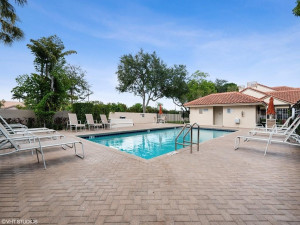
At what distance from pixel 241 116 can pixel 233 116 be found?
772mm

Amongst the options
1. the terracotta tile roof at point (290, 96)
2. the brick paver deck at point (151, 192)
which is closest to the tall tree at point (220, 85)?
the terracotta tile roof at point (290, 96)

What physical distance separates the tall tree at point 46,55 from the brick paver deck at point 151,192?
37.2 feet

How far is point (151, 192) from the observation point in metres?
2.40

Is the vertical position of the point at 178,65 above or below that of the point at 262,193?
above

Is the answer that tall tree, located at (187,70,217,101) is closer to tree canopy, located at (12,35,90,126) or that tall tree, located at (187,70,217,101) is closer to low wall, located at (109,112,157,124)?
low wall, located at (109,112,157,124)

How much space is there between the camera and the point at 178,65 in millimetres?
26703

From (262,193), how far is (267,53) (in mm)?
18351

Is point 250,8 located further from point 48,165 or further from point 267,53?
point 48,165

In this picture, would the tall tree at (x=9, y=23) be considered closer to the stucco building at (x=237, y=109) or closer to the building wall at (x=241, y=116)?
the stucco building at (x=237, y=109)

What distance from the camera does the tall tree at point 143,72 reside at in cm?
2473

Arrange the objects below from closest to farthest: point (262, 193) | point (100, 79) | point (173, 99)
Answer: point (262, 193) < point (100, 79) < point (173, 99)

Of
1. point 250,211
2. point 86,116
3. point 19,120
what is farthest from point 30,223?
point 19,120

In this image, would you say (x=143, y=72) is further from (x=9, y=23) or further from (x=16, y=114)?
(x=16, y=114)

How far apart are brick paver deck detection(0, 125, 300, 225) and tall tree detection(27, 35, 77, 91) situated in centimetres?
1135
